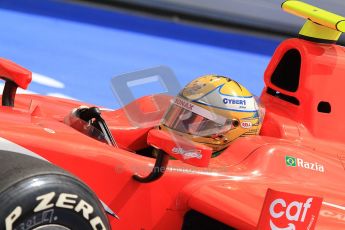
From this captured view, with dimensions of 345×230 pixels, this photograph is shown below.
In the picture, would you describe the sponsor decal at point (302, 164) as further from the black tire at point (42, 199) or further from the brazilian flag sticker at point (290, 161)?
the black tire at point (42, 199)

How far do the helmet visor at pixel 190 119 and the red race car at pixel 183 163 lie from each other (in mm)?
17

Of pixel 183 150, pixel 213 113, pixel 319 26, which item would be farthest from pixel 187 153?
pixel 319 26

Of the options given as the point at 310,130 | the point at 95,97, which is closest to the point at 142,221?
the point at 310,130

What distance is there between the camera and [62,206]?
7.09ft

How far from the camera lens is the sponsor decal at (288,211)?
97.5 inches

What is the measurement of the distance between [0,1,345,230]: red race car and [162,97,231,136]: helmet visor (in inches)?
0.7

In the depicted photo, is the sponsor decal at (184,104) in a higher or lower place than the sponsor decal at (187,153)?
lower

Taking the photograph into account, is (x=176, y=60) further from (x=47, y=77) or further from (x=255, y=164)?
(x=255, y=164)

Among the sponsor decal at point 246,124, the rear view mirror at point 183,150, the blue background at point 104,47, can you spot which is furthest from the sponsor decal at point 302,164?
the blue background at point 104,47

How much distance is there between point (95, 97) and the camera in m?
5.21

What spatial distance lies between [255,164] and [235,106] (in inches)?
10.7

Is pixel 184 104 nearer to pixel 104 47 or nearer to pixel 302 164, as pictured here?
pixel 302 164

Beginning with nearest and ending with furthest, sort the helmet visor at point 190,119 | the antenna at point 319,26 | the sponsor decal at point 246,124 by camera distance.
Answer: the helmet visor at point 190,119 → the sponsor decal at point 246,124 → the antenna at point 319,26

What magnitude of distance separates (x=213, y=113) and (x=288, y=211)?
1.83 feet
